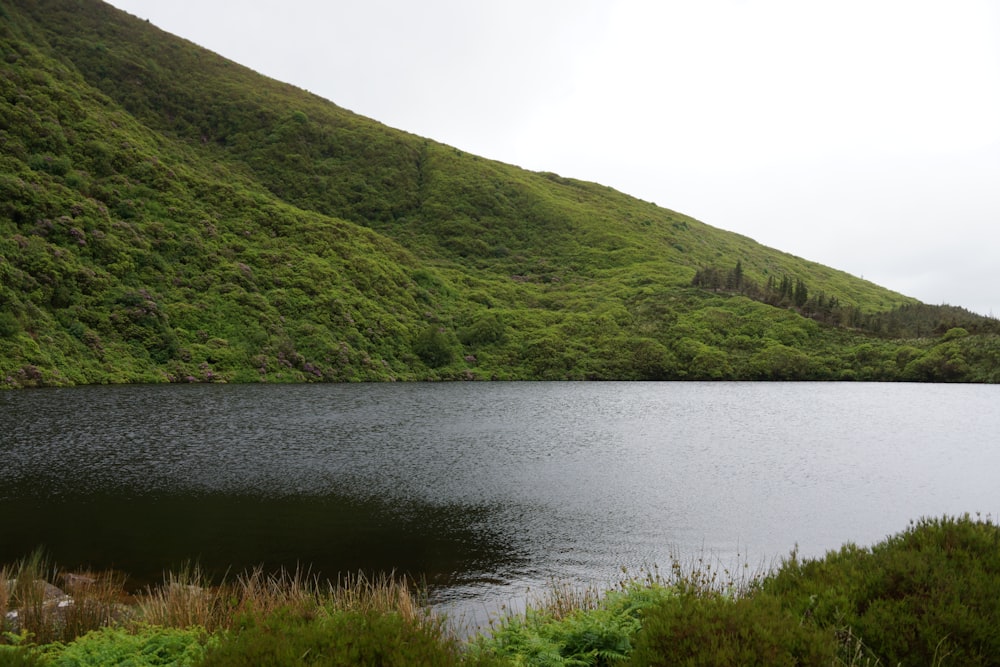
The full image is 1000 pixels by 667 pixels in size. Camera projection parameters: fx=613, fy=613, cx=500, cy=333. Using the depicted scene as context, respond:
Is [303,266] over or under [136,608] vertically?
over

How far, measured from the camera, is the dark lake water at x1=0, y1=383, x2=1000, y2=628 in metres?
20.0

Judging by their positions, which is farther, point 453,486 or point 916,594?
point 453,486

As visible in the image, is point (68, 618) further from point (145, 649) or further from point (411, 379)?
point (411, 379)

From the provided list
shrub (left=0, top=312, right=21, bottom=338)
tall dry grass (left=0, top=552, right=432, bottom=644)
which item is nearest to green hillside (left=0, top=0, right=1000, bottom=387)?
shrub (left=0, top=312, right=21, bottom=338)

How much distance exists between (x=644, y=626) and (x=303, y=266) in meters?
110

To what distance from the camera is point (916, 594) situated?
893cm

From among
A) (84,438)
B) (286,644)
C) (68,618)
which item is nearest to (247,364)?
(84,438)

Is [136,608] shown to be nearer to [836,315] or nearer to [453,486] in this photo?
[453,486]

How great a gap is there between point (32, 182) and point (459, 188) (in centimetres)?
11701

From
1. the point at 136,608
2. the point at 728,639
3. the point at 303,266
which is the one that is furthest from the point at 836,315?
the point at 136,608

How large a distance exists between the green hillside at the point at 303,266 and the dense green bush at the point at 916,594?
230 ft

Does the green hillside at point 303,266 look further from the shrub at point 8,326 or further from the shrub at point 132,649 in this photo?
the shrub at point 132,649

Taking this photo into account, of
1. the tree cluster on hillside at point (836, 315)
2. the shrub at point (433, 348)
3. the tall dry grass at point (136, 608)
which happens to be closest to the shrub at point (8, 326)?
the shrub at point (433, 348)

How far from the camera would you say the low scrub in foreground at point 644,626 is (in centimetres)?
679
